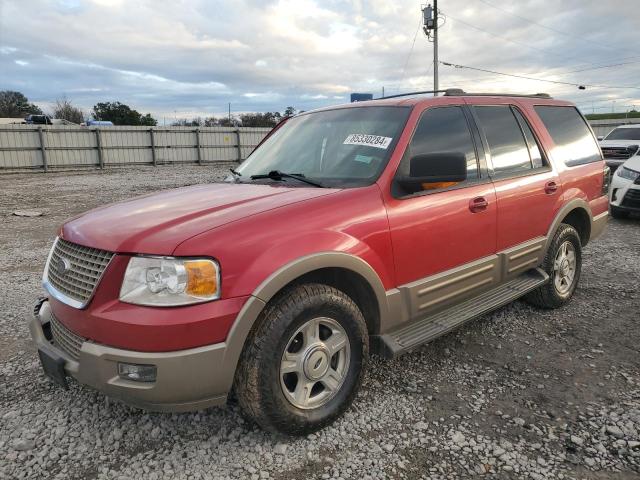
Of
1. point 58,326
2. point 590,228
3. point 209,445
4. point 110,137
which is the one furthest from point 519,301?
point 110,137

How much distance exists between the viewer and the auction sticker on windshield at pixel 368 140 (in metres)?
3.08

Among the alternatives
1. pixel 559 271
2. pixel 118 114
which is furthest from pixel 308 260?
pixel 118 114

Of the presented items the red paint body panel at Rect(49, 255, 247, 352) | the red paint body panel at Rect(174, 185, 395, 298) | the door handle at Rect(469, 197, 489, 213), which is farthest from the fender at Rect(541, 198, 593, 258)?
the red paint body panel at Rect(49, 255, 247, 352)

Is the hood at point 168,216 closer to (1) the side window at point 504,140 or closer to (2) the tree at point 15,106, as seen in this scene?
(1) the side window at point 504,140

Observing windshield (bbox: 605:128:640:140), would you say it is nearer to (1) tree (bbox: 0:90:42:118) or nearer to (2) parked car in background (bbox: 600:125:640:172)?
(2) parked car in background (bbox: 600:125:640:172)

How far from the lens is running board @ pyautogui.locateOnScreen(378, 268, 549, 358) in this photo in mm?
2896

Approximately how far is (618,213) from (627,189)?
2.27 ft

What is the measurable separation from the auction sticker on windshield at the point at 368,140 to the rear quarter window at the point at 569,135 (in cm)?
202

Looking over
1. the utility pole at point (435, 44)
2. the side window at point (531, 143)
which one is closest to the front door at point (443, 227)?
the side window at point (531, 143)

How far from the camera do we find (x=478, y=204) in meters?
3.38

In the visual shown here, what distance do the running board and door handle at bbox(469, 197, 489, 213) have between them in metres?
0.68

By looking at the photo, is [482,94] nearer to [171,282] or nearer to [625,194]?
[171,282]

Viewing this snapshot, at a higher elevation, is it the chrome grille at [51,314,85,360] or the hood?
the hood

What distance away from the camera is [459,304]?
3.46 meters
